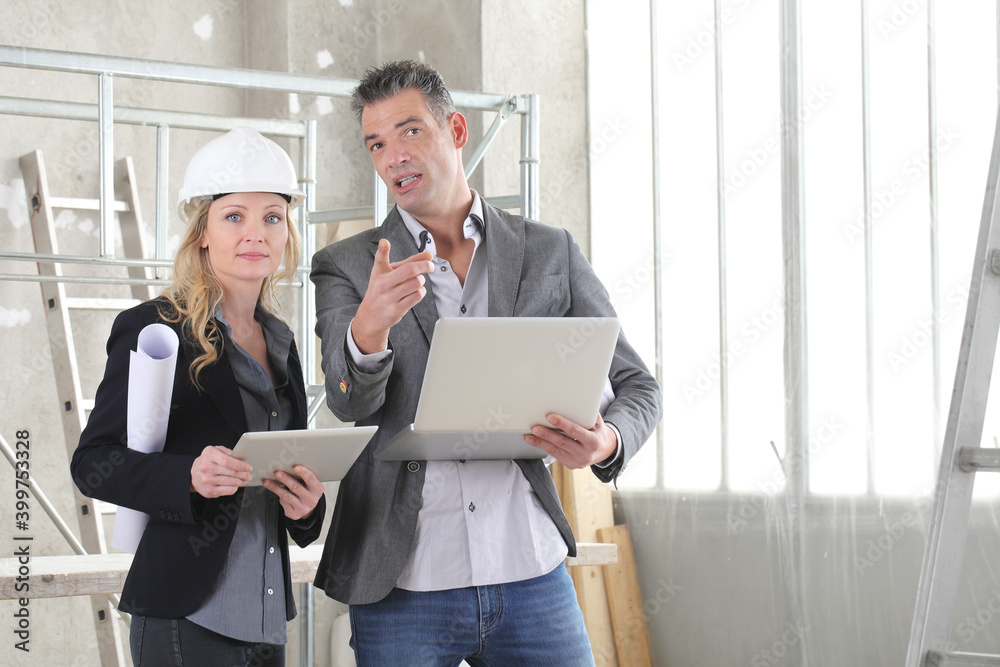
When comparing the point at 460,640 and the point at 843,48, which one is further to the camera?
the point at 843,48

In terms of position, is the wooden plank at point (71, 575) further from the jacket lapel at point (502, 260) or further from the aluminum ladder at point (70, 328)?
the aluminum ladder at point (70, 328)

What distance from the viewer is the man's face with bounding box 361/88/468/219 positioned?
186 centimetres

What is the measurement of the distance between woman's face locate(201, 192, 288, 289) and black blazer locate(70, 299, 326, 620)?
0.15 m

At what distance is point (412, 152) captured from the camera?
1.86 m

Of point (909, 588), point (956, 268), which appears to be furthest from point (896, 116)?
point (909, 588)

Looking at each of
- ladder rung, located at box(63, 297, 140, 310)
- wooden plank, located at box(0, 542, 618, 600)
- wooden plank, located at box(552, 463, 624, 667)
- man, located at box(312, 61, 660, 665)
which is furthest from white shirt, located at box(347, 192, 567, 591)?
ladder rung, located at box(63, 297, 140, 310)

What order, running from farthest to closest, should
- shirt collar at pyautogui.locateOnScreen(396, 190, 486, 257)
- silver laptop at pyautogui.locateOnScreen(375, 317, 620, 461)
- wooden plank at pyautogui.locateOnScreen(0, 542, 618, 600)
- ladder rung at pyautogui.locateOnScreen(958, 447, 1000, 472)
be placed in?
1. wooden plank at pyautogui.locateOnScreen(0, 542, 618, 600)
2. ladder rung at pyautogui.locateOnScreen(958, 447, 1000, 472)
3. shirt collar at pyautogui.locateOnScreen(396, 190, 486, 257)
4. silver laptop at pyautogui.locateOnScreen(375, 317, 620, 461)

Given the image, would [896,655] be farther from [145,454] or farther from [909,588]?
[145,454]

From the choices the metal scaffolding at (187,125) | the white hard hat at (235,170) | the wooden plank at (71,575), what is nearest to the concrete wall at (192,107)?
the metal scaffolding at (187,125)

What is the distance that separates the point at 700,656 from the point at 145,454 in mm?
3411

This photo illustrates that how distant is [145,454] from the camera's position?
5.34ft

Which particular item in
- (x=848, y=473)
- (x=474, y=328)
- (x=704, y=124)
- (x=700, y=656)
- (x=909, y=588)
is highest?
(x=704, y=124)

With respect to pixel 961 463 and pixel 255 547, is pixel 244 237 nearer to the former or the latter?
pixel 255 547

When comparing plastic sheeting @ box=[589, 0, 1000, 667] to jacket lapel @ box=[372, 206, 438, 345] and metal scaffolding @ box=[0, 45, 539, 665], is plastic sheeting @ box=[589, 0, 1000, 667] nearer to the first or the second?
metal scaffolding @ box=[0, 45, 539, 665]
